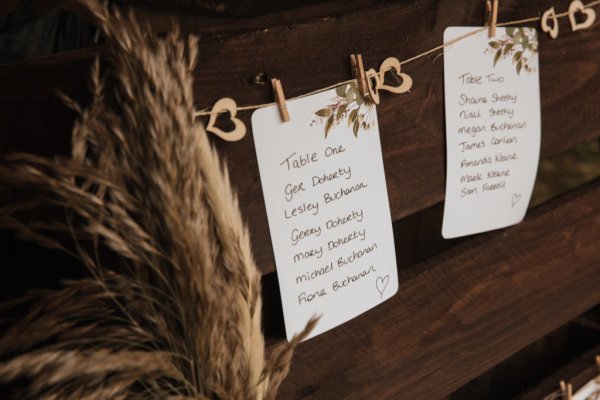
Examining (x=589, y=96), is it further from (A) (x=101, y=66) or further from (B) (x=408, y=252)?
(A) (x=101, y=66)

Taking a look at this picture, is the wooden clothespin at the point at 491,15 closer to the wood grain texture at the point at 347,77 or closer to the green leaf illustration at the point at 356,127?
the wood grain texture at the point at 347,77

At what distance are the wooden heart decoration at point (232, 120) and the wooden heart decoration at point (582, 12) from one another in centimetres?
69

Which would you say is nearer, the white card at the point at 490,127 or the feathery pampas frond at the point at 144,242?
the feathery pampas frond at the point at 144,242

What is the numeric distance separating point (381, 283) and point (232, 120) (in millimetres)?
360

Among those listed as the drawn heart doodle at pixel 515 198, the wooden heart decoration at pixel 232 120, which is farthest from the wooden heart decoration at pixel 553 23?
the wooden heart decoration at pixel 232 120

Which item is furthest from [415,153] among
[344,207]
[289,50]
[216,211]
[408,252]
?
[408,252]

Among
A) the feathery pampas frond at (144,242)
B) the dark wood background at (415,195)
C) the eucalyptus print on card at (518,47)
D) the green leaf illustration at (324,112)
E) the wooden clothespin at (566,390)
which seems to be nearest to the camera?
the feathery pampas frond at (144,242)

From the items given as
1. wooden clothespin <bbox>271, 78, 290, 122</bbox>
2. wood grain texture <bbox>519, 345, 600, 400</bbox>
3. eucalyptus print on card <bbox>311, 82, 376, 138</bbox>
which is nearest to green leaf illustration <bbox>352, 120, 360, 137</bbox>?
eucalyptus print on card <bbox>311, 82, 376, 138</bbox>

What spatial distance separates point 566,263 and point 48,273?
Result: 0.94 metres

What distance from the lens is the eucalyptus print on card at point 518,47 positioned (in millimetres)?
1068

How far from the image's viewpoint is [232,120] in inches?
30.2

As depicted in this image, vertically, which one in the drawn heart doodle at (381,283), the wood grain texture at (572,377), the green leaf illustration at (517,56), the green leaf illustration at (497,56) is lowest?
the wood grain texture at (572,377)

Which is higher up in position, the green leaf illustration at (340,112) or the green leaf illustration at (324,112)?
the green leaf illustration at (324,112)

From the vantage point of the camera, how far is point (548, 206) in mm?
1272
